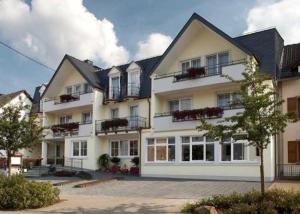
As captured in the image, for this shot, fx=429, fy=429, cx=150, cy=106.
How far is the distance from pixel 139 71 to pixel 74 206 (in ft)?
65.3

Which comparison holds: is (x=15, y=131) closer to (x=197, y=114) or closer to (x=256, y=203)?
(x=197, y=114)

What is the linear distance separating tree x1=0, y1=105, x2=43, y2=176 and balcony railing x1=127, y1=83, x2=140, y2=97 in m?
13.8

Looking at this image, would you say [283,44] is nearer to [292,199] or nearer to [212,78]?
[212,78]

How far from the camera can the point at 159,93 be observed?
31953 millimetres

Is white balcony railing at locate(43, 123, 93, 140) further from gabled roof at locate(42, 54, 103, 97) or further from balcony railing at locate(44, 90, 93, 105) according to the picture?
gabled roof at locate(42, 54, 103, 97)

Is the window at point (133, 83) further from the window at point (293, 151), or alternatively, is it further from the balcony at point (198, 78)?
the window at point (293, 151)

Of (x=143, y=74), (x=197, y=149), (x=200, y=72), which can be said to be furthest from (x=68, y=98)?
(x=197, y=149)

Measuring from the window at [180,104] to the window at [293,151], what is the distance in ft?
25.4

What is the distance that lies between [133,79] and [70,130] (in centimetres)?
765

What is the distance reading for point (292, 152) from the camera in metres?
27.0

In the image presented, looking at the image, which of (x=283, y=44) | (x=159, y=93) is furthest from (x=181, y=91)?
(x=283, y=44)

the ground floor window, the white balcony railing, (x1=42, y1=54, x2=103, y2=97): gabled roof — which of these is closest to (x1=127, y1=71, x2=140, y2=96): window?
(x1=42, y1=54, x2=103, y2=97): gabled roof

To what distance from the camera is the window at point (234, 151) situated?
1048 inches

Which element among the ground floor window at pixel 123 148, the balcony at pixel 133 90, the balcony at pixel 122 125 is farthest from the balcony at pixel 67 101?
the ground floor window at pixel 123 148
